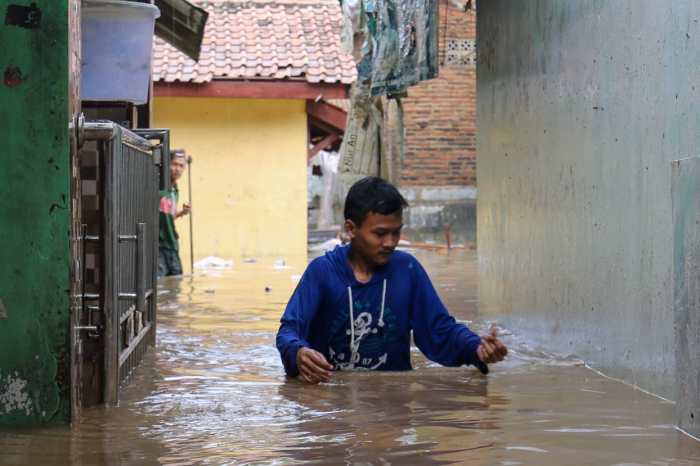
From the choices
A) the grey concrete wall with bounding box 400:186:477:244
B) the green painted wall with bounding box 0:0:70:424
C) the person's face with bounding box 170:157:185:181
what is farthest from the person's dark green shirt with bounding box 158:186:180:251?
the green painted wall with bounding box 0:0:70:424

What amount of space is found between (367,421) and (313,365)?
0.61 m

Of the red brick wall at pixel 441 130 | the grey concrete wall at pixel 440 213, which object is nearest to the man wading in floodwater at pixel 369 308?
the grey concrete wall at pixel 440 213

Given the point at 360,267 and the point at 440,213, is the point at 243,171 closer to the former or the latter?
the point at 440,213

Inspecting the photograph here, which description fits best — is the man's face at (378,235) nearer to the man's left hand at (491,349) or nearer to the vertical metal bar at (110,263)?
the man's left hand at (491,349)

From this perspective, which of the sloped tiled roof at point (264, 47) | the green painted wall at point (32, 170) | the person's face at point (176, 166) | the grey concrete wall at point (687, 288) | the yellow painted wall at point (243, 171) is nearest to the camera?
the grey concrete wall at point (687, 288)

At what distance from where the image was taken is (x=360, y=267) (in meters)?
5.56

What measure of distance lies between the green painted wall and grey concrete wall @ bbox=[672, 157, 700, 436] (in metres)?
2.38

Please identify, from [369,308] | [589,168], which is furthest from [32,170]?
[589,168]

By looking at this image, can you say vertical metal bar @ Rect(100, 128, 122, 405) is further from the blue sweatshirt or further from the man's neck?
the man's neck

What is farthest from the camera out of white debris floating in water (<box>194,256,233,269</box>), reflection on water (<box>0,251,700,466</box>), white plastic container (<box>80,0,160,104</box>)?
white debris floating in water (<box>194,256,233,269</box>)

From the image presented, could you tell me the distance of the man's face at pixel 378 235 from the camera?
5.38 m

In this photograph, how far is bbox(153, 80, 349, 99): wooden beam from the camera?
2133 cm

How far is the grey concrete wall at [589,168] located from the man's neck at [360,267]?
1350mm

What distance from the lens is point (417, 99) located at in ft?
76.2
